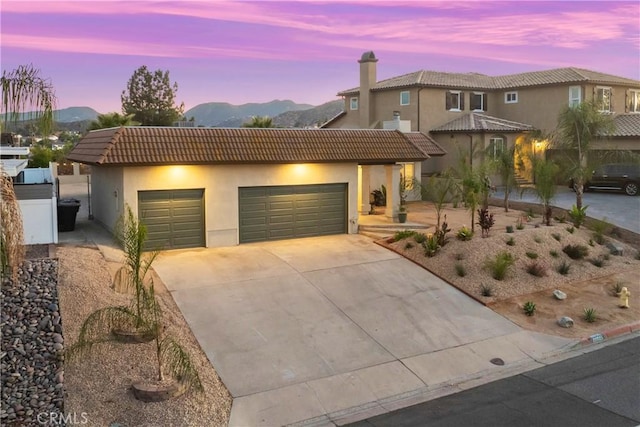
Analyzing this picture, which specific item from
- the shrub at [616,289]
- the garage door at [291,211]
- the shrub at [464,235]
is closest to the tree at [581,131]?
the shrub at [616,289]

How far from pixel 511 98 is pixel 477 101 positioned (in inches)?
98.5

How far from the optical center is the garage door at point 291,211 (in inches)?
764

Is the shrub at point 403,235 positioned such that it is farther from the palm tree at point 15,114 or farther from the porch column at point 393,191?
the palm tree at point 15,114

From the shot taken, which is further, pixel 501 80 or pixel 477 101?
pixel 501 80

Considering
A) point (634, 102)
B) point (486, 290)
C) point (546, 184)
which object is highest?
point (634, 102)

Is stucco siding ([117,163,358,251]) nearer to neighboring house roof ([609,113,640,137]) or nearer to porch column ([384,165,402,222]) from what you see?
porch column ([384,165,402,222])

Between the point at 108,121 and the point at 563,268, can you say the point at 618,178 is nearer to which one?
the point at 563,268

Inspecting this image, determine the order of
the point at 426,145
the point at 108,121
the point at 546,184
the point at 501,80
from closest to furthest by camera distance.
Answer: the point at 546,184 < the point at 426,145 < the point at 108,121 < the point at 501,80

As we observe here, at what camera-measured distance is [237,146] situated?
747 inches

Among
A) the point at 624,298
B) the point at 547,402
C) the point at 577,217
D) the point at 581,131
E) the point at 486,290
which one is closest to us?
the point at 547,402

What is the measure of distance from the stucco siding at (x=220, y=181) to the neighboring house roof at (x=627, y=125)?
75.7 ft

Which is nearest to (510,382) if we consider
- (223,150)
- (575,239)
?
(575,239)

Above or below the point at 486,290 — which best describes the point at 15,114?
above

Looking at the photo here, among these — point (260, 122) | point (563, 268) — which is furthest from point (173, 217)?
point (260, 122)
